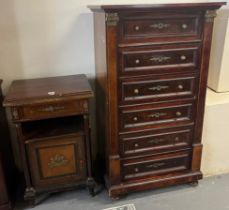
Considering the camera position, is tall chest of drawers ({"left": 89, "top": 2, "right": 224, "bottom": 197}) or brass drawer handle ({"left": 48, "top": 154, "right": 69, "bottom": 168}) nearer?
tall chest of drawers ({"left": 89, "top": 2, "right": 224, "bottom": 197})

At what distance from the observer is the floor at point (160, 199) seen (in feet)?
6.00

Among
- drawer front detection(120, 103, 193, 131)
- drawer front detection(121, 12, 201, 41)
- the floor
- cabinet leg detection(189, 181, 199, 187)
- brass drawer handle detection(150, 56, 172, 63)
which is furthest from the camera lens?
cabinet leg detection(189, 181, 199, 187)

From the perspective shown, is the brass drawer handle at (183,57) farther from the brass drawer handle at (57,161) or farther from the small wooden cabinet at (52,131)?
the brass drawer handle at (57,161)

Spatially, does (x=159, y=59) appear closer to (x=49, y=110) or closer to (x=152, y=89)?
(x=152, y=89)

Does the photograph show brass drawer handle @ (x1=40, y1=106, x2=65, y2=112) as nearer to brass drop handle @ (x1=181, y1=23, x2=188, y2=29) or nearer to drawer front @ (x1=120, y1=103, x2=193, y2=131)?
drawer front @ (x1=120, y1=103, x2=193, y2=131)

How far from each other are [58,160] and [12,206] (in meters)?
0.45

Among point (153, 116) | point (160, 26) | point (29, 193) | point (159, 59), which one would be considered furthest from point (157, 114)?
point (29, 193)

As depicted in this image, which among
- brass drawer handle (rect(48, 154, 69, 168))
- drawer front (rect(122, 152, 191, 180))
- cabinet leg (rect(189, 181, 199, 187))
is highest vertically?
brass drawer handle (rect(48, 154, 69, 168))

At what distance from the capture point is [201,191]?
→ 6.42 ft

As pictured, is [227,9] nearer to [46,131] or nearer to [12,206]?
[46,131]

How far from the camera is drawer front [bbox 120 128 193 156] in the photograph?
5.80 feet

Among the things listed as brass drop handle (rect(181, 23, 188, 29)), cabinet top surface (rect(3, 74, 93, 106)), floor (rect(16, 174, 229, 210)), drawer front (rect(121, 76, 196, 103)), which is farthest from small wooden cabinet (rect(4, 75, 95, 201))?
brass drop handle (rect(181, 23, 188, 29))

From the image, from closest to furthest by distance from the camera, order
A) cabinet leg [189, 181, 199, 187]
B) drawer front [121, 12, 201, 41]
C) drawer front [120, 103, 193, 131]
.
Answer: drawer front [121, 12, 201, 41]
drawer front [120, 103, 193, 131]
cabinet leg [189, 181, 199, 187]

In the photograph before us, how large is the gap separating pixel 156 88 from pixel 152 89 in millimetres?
26
